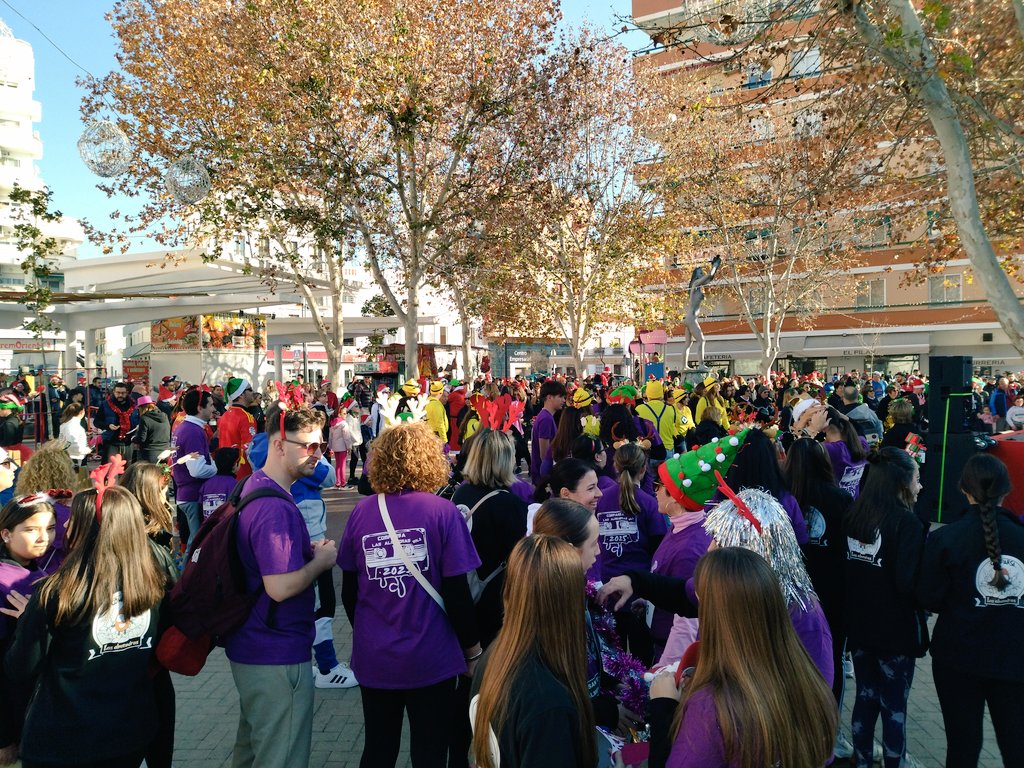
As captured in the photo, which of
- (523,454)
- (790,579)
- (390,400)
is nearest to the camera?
(790,579)

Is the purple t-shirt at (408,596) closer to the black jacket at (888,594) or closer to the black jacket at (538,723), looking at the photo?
the black jacket at (538,723)

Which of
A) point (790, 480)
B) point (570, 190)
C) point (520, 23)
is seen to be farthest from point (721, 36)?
point (570, 190)

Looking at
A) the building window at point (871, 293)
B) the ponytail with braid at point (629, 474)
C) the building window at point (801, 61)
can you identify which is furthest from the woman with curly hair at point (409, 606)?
the building window at point (871, 293)

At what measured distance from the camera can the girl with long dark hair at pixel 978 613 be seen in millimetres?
3055

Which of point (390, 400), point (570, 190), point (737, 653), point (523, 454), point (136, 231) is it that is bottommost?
point (523, 454)

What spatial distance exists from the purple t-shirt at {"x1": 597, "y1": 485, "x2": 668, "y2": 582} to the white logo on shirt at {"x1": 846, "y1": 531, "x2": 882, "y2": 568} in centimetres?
102

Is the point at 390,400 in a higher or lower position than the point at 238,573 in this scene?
higher

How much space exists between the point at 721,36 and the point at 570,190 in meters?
13.0

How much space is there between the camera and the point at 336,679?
514 cm

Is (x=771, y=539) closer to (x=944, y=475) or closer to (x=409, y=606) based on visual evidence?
(x=409, y=606)

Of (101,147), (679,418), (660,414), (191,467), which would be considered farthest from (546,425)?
(101,147)

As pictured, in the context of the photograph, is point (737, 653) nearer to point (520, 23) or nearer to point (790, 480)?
point (790, 480)

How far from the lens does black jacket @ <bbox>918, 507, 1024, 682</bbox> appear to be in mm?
3053

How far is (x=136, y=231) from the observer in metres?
18.0
